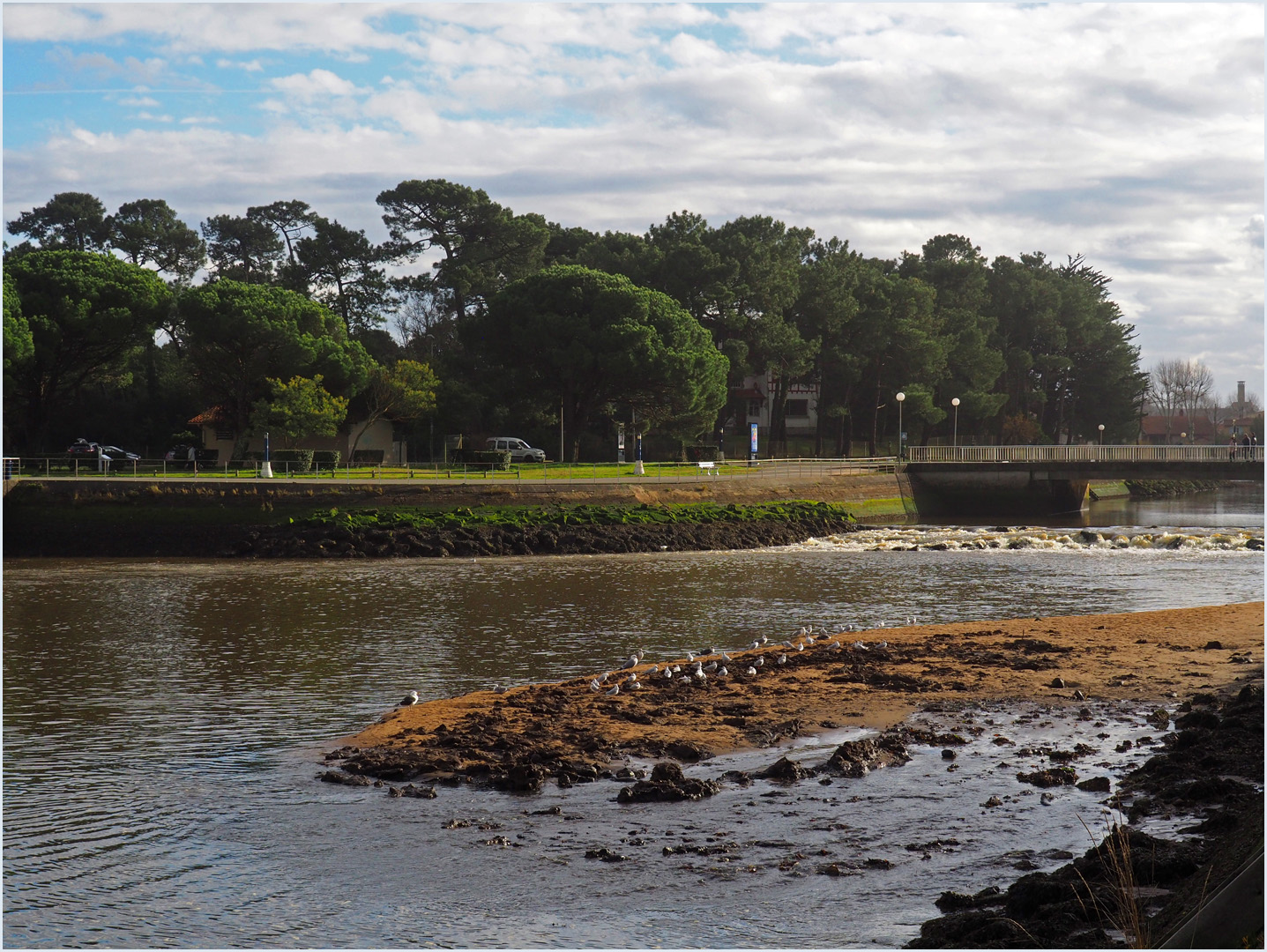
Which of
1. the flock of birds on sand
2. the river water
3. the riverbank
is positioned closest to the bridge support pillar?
the river water

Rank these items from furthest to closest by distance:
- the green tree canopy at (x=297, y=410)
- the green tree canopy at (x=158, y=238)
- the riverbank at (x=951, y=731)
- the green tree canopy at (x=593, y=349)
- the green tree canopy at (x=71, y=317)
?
the green tree canopy at (x=158, y=238) → the green tree canopy at (x=593, y=349) → the green tree canopy at (x=71, y=317) → the green tree canopy at (x=297, y=410) → the riverbank at (x=951, y=731)

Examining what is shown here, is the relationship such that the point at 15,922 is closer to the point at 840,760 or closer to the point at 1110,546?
the point at 840,760

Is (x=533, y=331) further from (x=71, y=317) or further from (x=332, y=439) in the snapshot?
(x=71, y=317)

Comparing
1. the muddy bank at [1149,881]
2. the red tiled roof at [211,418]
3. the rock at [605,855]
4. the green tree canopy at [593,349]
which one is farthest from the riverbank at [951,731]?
the red tiled roof at [211,418]

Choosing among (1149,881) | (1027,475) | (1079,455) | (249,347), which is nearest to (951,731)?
(1149,881)

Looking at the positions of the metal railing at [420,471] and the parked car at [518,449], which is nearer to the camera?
the metal railing at [420,471]

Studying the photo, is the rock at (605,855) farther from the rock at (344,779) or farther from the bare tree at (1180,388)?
the bare tree at (1180,388)

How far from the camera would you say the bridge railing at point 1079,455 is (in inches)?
2228

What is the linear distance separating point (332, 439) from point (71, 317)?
43.0 ft

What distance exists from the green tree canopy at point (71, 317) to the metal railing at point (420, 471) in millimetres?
4473

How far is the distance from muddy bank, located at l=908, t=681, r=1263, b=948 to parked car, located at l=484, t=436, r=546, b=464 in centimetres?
4711

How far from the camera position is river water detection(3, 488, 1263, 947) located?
8.87 metres

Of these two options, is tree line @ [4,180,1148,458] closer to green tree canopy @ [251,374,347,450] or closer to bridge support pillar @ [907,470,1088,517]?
green tree canopy @ [251,374,347,450]

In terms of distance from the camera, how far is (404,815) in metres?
11.2
